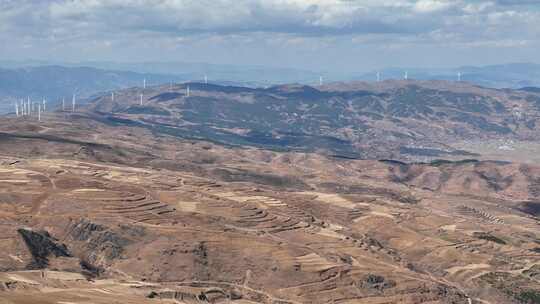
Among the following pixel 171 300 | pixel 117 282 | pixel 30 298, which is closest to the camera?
pixel 30 298

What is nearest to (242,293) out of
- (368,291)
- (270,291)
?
(270,291)

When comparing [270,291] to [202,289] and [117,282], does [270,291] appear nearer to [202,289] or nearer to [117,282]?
Result: [202,289]

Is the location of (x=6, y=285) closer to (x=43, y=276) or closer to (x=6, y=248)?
(x=43, y=276)

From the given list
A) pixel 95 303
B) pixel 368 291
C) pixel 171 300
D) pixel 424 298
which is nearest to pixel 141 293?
pixel 171 300

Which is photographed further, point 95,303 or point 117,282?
point 117,282

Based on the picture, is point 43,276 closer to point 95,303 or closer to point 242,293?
point 95,303

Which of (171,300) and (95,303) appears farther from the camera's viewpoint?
(171,300)

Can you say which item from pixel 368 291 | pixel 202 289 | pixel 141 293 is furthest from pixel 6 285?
pixel 368 291

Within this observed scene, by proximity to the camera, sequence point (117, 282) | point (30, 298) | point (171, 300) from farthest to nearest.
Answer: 1. point (117, 282)
2. point (171, 300)
3. point (30, 298)
